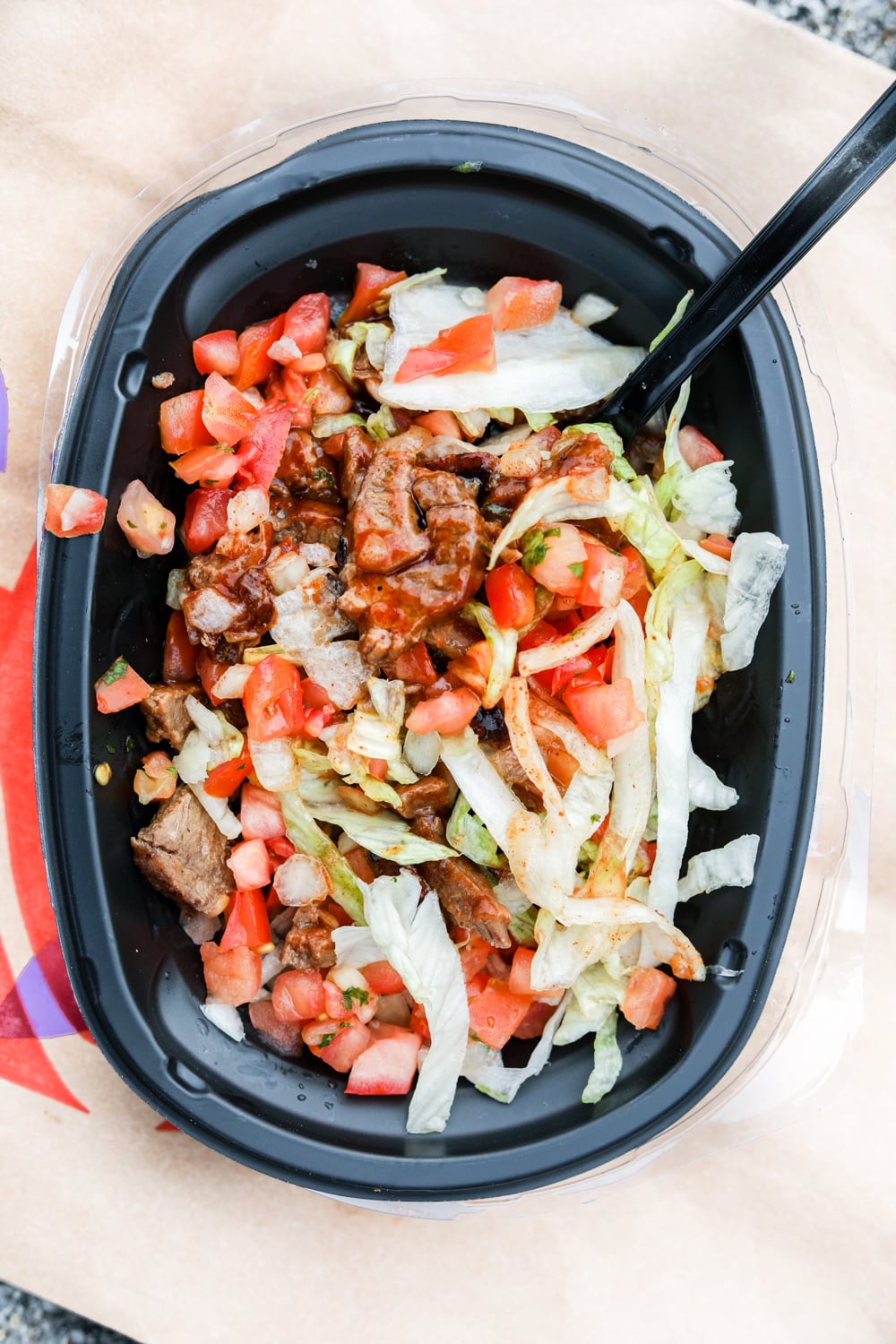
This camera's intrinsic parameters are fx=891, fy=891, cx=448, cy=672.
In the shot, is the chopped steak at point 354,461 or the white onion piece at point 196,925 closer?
the chopped steak at point 354,461

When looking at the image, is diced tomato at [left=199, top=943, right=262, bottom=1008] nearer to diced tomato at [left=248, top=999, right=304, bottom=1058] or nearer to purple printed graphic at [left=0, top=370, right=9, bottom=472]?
diced tomato at [left=248, top=999, right=304, bottom=1058]

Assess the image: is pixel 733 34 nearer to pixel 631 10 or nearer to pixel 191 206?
pixel 631 10

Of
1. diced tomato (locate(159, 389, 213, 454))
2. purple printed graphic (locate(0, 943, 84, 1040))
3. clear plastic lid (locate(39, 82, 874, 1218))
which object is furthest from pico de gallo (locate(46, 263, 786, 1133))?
purple printed graphic (locate(0, 943, 84, 1040))

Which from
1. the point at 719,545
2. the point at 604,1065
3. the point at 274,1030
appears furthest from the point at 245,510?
the point at 604,1065

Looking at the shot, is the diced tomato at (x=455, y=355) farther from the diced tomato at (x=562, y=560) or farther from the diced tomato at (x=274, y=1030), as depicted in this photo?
the diced tomato at (x=274, y=1030)

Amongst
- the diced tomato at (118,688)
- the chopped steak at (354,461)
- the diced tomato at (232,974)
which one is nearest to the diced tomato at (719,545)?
the chopped steak at (354,461)

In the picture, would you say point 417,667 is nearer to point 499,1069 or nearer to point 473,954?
point 473,954

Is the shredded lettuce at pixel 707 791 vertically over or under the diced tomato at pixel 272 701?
over

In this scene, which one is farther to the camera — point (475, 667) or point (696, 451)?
point (696, 451)
